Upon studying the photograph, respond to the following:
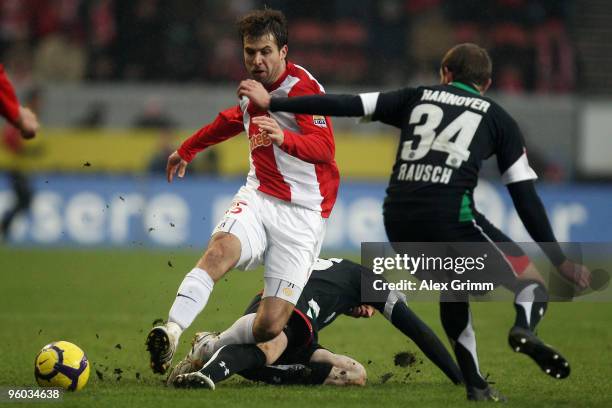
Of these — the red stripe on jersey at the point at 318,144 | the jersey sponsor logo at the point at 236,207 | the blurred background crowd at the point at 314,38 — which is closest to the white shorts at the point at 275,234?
the jersey sponsor logo at the point at 236,207

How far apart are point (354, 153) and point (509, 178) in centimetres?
1156

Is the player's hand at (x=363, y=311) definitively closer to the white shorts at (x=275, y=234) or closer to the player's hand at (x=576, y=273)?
the white shorts at (x=275, y=234)

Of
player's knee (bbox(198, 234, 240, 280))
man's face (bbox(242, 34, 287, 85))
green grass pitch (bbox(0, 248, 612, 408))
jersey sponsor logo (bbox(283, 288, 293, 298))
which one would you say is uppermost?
man's face (bbox(242, 34, 287, 85))

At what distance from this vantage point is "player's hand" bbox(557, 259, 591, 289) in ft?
17.8

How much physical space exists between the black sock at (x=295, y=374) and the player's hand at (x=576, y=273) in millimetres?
1652

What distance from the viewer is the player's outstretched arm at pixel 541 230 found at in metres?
5.44

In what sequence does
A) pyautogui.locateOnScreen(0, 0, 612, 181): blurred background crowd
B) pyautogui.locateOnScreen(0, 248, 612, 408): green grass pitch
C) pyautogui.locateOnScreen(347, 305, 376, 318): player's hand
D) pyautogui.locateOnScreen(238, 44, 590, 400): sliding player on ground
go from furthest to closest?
1. pyautogui.locateOnScreen(0, 0, 612, 181): blurred background crowd
2. pyautogui.locateOnScreen(347, 305, 376, 318): player's hand
3. pyautogui.locateOnScreen(0, 248, 612, 408): green grass pitch
4. pyautogui.locateOnScreen(238, 44, 590, 400): sliding player on ground

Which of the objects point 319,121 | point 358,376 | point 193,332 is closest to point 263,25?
point 319,121

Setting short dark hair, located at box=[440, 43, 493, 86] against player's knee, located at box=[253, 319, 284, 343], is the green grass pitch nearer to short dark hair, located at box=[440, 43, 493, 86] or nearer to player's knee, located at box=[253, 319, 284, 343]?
player's knee, located at box=[253, 319, 284, 343]

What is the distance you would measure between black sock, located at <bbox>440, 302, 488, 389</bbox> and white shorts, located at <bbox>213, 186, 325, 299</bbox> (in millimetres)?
974

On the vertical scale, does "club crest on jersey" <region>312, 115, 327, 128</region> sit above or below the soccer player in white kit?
above

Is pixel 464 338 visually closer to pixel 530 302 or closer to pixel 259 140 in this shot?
pixel 530 302

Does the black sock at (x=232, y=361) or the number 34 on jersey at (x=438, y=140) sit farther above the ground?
the number 34 on jersey at (x=438, y=140)

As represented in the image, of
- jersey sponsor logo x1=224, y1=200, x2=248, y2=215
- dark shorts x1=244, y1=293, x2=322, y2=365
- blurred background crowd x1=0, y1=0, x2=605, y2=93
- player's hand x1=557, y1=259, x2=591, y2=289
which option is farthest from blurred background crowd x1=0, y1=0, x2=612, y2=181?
player's hand x1=557, y1=259, x2=591, y2=289
